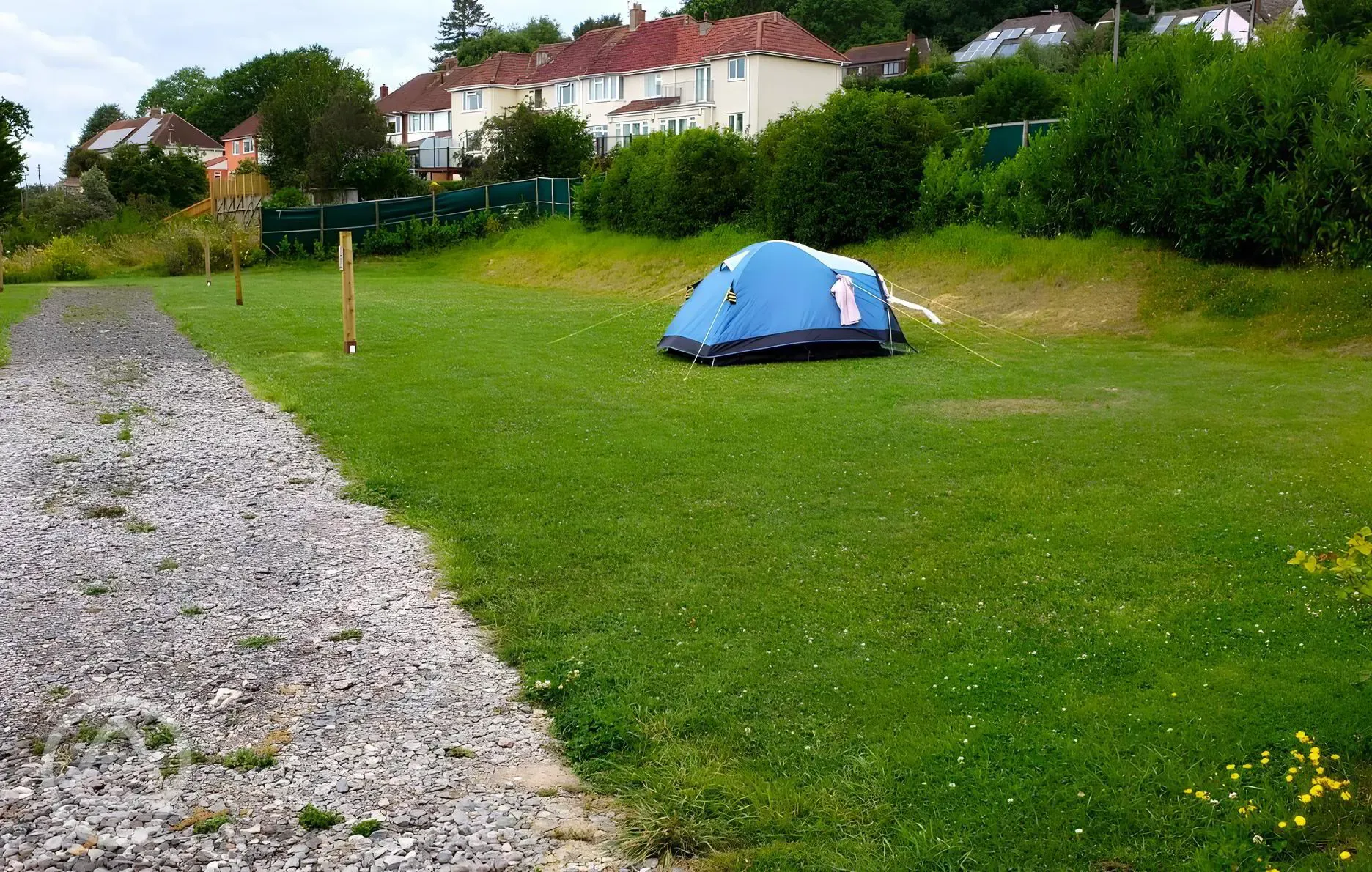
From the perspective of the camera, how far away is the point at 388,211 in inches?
1533

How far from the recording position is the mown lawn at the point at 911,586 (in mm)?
4230

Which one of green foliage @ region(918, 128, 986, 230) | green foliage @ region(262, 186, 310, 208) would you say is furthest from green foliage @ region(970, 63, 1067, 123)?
green foliage @ region(262, 186, 310, 208)

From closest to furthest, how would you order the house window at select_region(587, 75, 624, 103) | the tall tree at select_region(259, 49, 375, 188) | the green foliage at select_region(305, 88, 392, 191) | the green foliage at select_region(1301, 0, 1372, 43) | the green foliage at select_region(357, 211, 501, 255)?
the green foliage at select_region(1301, 0, 1372, 43) → the green foliage at select_region(357, 211, 501, 255) → the green foliage at select_region(305, 88, 392, 191) → the tall tree at select_region(259, 49, 375, 188) → the house window at select_region(587, 75, 624, 103)

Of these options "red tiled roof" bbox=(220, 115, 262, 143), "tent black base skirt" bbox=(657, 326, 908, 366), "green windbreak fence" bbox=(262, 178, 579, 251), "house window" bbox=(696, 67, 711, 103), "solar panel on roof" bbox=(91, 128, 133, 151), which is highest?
"solar panel on roof" bbox=(91, 128, 133, 151)

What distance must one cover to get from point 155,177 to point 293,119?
11.8 meters

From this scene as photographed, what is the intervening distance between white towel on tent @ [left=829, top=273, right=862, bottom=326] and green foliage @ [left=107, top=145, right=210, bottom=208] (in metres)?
48.7

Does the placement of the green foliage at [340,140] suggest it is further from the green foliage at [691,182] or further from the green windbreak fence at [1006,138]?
the green windbreak fence at [1006,138]

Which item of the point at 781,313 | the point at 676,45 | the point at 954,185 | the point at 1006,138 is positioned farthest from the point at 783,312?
the point at 676,45

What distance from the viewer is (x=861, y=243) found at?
2441cm

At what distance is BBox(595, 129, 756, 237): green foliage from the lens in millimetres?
28844

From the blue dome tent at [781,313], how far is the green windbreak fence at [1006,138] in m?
8.69

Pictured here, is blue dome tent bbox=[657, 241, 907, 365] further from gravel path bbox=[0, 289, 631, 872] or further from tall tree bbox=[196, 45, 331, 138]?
tall tree bbox=[196, 45, 331, 138]

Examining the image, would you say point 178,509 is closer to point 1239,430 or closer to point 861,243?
point 1239,430

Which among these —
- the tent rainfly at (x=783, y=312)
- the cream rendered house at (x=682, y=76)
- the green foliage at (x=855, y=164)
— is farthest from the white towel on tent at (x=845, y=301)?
the cream rendered house at (x=682, y=76)
